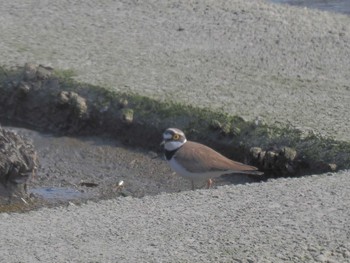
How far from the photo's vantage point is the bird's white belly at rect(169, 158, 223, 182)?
305 inches

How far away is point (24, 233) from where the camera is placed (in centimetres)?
591

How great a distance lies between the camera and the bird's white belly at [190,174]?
7.74 m

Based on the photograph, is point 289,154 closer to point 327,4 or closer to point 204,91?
point 204,91

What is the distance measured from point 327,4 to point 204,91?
19.8 ft

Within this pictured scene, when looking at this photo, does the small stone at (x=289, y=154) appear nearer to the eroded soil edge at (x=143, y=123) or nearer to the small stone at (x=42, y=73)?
the eroded soil edge at (x=143, y=123)

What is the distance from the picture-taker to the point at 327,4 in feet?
48.8

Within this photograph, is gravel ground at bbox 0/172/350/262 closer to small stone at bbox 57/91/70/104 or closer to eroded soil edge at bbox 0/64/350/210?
eroded soil edge at bbox 0/64/350/210

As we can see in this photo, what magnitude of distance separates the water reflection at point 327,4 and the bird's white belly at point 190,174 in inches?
269

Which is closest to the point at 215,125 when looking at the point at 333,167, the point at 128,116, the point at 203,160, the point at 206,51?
the point at 128,116

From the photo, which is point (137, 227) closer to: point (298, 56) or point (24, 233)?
point (24, 233)

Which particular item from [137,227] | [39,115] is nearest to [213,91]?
[39,115]

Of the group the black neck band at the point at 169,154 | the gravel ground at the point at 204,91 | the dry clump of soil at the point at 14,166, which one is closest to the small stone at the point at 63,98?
the gravel ground at the point at 204,91

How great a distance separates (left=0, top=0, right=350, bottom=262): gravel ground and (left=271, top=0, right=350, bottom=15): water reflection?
1695mm

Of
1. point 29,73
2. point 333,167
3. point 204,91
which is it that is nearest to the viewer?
point 333,167
